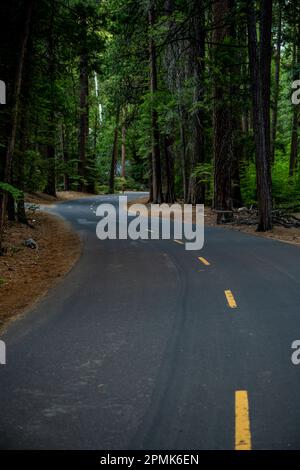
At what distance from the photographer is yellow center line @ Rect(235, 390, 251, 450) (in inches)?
170

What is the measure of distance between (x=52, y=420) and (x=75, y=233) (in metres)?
16.9

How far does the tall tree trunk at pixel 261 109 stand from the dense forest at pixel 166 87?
0.14 ft

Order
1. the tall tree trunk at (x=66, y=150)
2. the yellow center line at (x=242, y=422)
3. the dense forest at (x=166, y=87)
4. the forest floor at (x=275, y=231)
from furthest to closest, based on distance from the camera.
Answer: the tall tree trunk at (x=66, y=150) → the forest floor at (x=275, y=231) → the dense forest at (x=166, y=87) → the yellow center line at (x=242, y=422)

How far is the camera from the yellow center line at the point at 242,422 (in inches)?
170

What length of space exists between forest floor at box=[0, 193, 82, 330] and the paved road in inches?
19.7

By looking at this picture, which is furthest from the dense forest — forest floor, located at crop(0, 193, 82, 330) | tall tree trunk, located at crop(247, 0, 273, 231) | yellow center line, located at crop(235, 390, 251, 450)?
yellow center line, located at crop(235, 390, 251, 450)

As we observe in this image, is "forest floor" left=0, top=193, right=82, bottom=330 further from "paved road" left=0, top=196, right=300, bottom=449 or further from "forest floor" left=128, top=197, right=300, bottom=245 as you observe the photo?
"forest floor" left=128, top=197, right=300, bottom=245

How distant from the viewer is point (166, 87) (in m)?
35.5

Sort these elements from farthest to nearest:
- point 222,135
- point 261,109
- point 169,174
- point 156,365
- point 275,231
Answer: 1. point 169,174
2. point 222,135
3. point 275,231
4. point 261,109
5. point 156,365

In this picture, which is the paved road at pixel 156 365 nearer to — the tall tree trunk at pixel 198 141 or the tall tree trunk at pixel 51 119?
the tall tree trunk at pixel 51 119

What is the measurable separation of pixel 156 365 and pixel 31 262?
9083mm

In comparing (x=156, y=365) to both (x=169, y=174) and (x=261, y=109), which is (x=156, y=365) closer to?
(x=261, y=109)

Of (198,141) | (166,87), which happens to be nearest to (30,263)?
(198,141)

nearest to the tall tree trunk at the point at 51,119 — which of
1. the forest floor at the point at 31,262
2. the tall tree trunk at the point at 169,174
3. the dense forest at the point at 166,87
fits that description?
the dense forest at the point at 166,87
